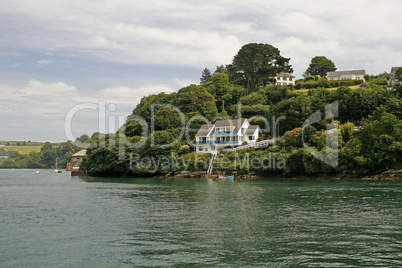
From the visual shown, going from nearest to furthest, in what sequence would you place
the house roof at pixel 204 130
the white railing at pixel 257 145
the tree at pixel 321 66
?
the white railing at pixel 257 145 → the house roof at pixel 204 130 → the tree at pixel 321 66

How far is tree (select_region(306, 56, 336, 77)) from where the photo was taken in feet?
515

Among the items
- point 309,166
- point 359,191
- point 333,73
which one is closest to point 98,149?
point 309,166

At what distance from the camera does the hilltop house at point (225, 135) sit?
104 metres

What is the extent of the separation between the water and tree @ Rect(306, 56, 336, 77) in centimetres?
12048

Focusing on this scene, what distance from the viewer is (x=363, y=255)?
70.3ft

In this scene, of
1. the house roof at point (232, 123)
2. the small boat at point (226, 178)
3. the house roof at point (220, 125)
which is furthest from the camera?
the house roof at point (220, 125)

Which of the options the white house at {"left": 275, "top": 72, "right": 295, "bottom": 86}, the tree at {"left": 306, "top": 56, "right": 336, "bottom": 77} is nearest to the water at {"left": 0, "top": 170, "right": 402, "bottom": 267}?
the white house at {"left": 275, "top": 72, "right": 295, "bottom": 86}

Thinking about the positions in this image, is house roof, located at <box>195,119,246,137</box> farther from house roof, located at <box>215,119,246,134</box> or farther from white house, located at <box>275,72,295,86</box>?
white house, located at <box>275,72,295,86</box>

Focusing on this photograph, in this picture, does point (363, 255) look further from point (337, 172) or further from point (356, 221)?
point (337, 172)

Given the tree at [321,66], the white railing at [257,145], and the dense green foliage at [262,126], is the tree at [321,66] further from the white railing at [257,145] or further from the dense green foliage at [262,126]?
the white railing at [257,145]

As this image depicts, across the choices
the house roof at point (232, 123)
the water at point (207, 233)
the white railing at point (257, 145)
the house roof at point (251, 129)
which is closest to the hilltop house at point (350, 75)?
the house roof at point (251, 129)

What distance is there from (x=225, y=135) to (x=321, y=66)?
71679mm

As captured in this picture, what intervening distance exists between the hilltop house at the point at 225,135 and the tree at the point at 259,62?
123ft

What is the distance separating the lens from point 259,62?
140875 mm
